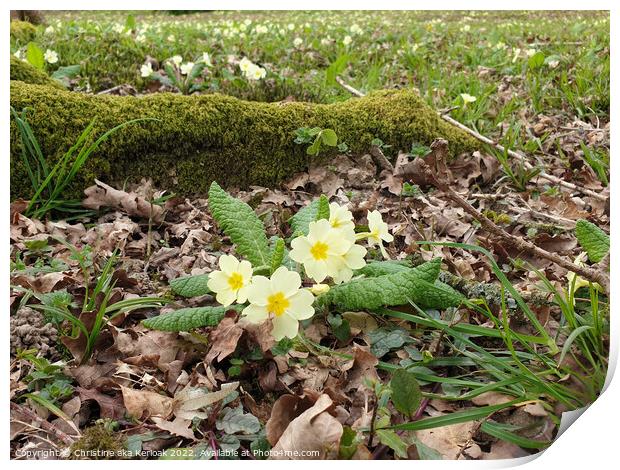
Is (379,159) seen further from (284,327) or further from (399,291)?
(284,327)

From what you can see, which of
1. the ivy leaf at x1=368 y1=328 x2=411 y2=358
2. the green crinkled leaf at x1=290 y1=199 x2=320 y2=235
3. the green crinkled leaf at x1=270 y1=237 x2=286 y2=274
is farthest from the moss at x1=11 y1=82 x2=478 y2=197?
the ivy leaf at x1=368 y1=328 x2=411 y2=358

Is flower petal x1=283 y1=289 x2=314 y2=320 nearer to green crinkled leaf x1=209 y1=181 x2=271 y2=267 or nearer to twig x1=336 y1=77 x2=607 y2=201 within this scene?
green crinkled leaf x1=209 y1=181 x2=271 y2=267

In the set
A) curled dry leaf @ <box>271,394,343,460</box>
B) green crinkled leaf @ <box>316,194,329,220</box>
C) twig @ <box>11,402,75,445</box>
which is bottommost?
twig @ <box>11,402,75,445</box>

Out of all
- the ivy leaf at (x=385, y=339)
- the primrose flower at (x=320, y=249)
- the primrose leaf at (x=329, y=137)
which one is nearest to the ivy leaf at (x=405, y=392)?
the ivy leaf at (x=385, y=339)

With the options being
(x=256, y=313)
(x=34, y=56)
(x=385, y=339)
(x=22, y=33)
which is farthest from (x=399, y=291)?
(x=22, y=33)

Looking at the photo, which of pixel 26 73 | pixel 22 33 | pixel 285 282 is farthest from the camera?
pixel 22 33

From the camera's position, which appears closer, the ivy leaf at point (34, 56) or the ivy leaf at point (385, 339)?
the ivy leaf at point (385, 339)

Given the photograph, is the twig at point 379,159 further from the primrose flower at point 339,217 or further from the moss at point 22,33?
the moss at point 22,33
